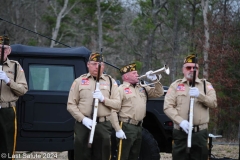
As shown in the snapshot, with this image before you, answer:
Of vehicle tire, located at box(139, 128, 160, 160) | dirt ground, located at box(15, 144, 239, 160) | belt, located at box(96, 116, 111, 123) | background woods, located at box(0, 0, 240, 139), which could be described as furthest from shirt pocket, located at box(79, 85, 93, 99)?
background woods, located at box(0, 0, 240, 139)

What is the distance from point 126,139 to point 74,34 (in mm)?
32821

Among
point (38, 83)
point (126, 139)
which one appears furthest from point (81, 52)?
point (126, 139)

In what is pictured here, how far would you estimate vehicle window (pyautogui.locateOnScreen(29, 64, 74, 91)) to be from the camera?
810cm

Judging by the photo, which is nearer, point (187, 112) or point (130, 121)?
point (187, 112)

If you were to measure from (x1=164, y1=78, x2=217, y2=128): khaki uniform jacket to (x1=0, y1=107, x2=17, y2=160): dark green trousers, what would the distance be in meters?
1.92

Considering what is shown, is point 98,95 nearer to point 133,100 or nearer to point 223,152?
point 133,100

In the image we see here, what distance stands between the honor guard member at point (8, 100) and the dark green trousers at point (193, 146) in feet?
6.57

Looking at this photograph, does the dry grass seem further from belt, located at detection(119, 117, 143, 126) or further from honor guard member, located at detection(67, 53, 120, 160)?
honor guard member, located at detection(67, 53, 120, 160)

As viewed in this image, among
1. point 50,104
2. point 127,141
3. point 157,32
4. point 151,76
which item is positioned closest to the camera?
point 151,76

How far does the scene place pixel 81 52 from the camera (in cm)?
822

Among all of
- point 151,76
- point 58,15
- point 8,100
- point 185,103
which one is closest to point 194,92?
point 185,103

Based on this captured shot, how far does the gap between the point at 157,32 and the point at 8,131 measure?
31487 mm

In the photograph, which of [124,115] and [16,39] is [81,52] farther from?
[16,39]

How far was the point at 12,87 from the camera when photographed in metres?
6.92
